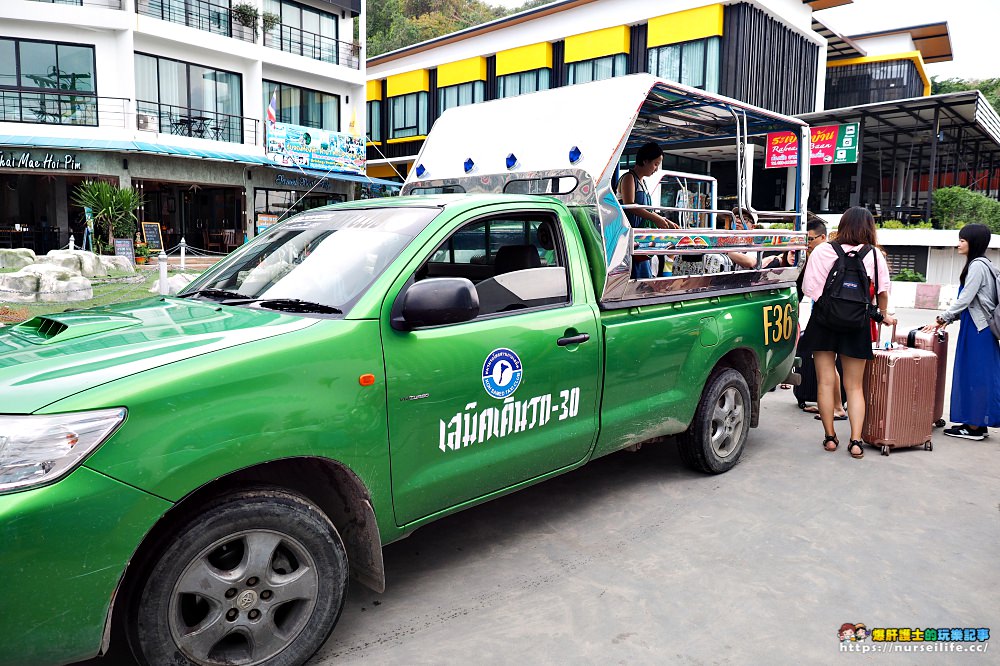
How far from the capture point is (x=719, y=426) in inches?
208

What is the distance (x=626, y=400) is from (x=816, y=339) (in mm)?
2472

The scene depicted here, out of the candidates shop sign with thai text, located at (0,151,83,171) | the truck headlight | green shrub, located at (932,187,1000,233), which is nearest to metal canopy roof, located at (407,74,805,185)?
the truck headlight

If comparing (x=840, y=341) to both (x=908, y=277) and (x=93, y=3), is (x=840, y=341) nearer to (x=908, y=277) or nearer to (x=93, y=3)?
(x=908, y=277)

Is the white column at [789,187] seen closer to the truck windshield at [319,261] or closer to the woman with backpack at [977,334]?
the woman with backpack at [977,334]

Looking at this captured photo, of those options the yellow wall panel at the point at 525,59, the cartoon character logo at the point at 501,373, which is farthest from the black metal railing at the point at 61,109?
the cartoon character logo at the point at 501,373

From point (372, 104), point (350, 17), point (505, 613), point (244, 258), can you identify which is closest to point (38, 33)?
point (350, 17)

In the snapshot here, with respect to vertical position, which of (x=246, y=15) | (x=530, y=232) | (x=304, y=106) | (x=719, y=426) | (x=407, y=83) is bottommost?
(x=719, y=426)

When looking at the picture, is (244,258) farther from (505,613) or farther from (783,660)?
(783,660)

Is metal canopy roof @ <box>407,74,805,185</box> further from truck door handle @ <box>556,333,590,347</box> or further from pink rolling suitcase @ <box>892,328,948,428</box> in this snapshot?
pink rolling suitcase @ <box>892,328,948,428</box>

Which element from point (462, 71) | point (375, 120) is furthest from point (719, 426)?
point (375, 120)

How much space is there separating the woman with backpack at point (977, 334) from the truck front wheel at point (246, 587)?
5705mm

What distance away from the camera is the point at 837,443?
606 centimetres

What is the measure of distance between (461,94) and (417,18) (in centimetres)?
3071

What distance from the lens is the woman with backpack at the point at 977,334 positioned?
6.20 m
